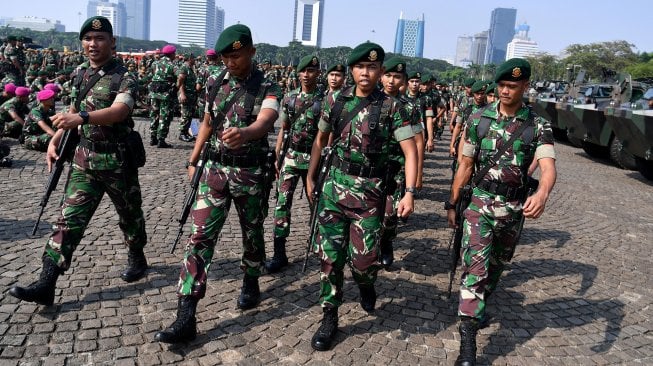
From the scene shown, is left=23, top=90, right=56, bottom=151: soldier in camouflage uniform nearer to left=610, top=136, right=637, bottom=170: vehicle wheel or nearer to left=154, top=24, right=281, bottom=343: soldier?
left=154, top=24, right=281, bottom=343: soldier

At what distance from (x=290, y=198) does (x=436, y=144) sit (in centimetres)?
1205

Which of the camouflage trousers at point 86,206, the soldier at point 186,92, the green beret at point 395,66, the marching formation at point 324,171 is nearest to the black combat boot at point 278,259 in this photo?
the marching formation at point 324,171

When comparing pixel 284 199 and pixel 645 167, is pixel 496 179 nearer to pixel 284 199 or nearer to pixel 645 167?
pixel 284 199

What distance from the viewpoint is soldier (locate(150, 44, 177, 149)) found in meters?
11.0

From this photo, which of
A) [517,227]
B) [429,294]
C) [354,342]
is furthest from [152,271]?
[517,227]

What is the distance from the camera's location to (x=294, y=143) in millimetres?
5246

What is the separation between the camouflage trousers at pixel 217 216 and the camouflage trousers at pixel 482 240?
1.53m

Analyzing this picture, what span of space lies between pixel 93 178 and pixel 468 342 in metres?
3.02

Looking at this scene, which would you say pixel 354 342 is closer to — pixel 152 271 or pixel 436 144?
pixel 152 271

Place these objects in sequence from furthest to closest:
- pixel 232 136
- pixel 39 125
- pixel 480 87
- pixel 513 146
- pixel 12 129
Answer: pixel 12 129
pixel 39 125
pixel 480 87
pixel 513 146
pixel 232 136

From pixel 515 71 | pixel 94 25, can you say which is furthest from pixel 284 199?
pixel 515 71

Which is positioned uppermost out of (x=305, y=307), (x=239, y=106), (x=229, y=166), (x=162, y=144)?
(x=239, y=106)

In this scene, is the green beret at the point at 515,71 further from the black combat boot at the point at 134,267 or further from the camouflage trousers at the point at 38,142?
the camouflage trousers at the point at 38,142

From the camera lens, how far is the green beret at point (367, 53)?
11.5ft
